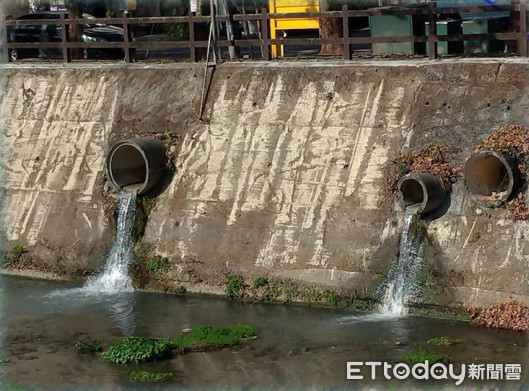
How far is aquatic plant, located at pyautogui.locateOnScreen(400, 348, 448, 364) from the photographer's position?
16422 mm

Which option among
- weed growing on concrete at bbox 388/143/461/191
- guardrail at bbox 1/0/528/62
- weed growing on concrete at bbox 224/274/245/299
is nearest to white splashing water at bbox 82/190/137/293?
weed growing on concrete at bbox 224/274/245/299

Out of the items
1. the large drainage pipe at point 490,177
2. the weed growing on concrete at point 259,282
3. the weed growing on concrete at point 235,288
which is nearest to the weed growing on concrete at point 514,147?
the large drainage pipe at point 490,177

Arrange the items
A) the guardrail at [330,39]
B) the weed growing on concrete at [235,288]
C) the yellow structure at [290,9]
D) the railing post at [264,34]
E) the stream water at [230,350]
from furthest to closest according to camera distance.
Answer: the yellow structure at [290,9]
the railing post at [264,34]
the guardrail at [330,39]
the weed growing on concrete at [235,288]
the stream water at [230,350]

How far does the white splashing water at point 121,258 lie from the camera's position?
2150cm

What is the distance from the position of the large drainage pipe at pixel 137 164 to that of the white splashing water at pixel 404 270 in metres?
5.12

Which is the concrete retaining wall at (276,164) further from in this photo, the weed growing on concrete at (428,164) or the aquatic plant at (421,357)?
the aquatic plant at (421,357)

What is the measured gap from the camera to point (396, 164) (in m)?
20.0

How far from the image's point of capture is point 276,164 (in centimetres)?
2122

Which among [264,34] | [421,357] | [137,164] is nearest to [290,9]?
[264,34]

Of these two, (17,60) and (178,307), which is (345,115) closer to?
(178,307)

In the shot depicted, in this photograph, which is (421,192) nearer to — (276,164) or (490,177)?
(490,177)

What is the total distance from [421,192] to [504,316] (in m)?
2.82

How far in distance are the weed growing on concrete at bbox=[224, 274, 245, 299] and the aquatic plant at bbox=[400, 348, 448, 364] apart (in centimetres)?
428

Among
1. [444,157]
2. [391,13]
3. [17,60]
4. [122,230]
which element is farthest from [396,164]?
[17,60]
